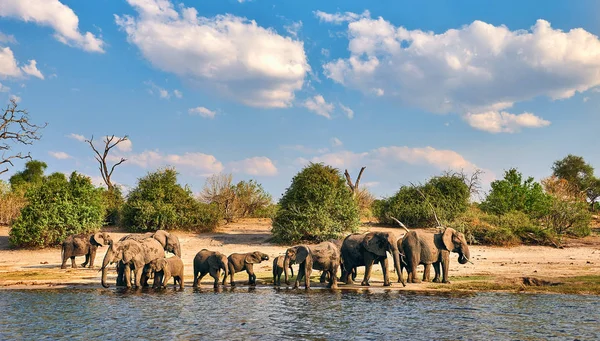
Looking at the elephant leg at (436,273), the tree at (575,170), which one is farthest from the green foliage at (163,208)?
the tree at (575,170)

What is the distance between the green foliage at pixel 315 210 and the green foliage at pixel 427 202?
15.3ft

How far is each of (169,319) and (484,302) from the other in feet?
28.2

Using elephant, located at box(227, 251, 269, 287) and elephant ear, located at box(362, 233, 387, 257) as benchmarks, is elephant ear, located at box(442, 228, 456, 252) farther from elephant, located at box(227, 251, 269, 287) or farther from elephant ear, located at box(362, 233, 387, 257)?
elephant, located at box(227, 251, 269, 287)

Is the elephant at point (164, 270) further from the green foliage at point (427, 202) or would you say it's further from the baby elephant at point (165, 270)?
the green foliage at point (427, 202)

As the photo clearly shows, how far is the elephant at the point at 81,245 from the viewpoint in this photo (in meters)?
23.7

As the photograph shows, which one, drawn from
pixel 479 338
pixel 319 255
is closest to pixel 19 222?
pixel 319 255

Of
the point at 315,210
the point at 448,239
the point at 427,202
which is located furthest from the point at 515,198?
the point at 448,239

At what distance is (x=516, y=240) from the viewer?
31.6 meters

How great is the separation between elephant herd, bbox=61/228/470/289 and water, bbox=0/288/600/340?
1.39 m

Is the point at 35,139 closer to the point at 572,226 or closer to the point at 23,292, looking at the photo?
the point at 23,292

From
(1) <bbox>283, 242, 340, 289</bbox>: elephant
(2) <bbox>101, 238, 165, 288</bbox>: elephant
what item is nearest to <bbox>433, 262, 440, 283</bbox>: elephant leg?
A: (1) <bbox>283, 242, 340, 289</bbox>: elephant

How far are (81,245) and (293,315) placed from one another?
13938 millimetres

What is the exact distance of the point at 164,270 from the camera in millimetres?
18484

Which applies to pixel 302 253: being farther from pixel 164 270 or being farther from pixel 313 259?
pixel 164 270
